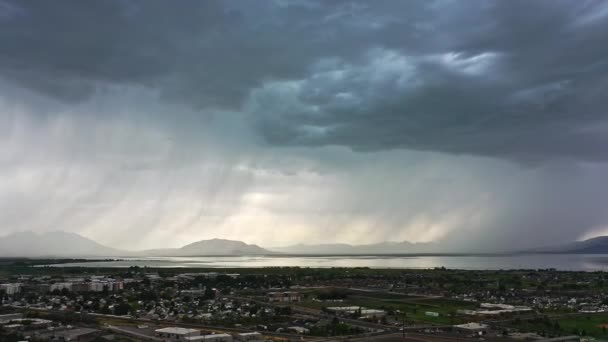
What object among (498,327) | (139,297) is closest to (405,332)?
(498,327)

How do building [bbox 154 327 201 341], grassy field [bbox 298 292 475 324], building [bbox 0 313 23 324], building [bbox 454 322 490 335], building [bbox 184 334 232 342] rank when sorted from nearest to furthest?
building [bbox 184 334 232 342]
building [bbox 154 327 201 341]
building [bbox 454 322 490 335]
building [bbox 0 313 23 324]
grassy field [bbox 298 292 475 324]

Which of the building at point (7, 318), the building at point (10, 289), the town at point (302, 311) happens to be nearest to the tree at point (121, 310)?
the town at point (302, 311)

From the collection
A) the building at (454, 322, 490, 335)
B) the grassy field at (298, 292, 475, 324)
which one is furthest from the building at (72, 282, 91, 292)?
the building at (454, 322, 490, 335)

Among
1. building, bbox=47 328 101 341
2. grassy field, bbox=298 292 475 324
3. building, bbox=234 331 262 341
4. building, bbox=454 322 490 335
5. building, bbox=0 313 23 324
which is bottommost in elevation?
grassy field, bbox=298 292 475 324

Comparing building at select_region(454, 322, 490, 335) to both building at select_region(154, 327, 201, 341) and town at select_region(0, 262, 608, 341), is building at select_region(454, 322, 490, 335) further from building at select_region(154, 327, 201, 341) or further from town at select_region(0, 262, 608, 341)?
building at select_region(154, 327, 201, 341)

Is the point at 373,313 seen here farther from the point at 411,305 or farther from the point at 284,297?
the point at 284,297

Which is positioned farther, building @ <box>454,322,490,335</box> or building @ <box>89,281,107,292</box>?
building @ <box>89,281,107,292</box>

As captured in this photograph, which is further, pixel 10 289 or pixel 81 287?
pixel 81 287

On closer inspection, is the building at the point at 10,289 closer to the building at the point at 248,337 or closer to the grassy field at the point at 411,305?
the grassy field at the point at 411,305

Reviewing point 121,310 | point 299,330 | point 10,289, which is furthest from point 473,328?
point 10,289
